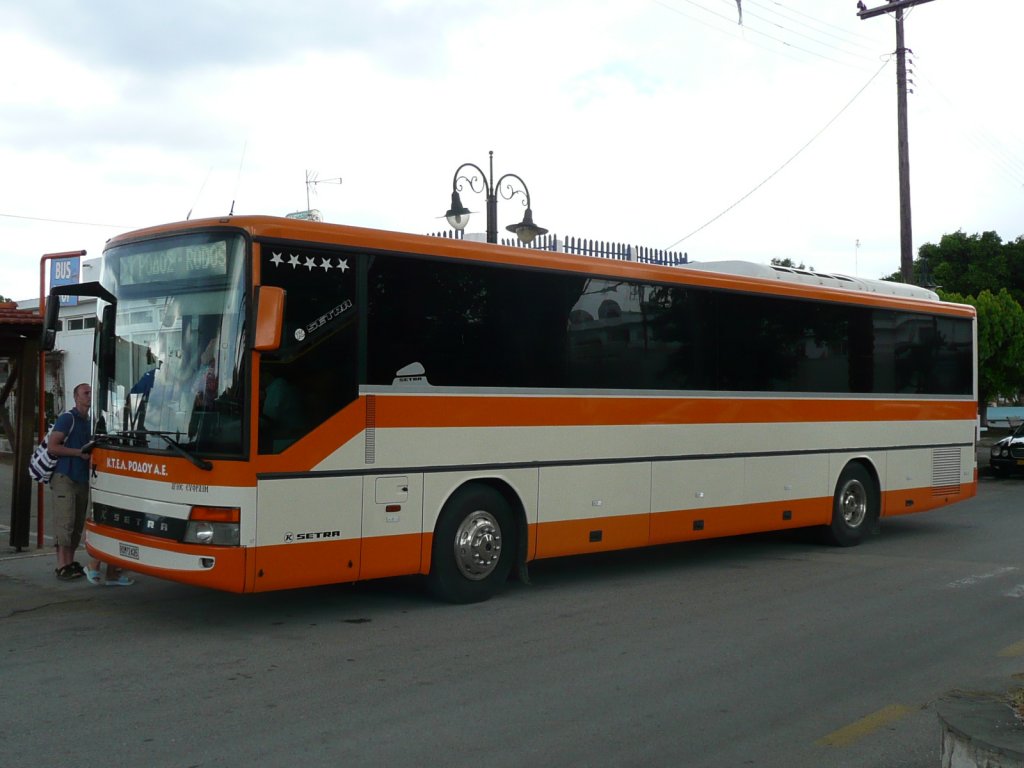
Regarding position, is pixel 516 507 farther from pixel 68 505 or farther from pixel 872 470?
pixel 872 470

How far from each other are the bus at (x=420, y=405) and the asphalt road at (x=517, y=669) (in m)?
0.63

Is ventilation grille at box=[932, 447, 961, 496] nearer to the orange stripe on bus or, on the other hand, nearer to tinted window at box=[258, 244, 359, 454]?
the orange stripe on bus

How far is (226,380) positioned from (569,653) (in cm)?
320

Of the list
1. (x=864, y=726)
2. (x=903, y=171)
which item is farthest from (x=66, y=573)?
(x=903, y=171)

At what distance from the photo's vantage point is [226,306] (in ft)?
26.2

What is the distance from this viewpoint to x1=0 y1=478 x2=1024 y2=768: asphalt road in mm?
5617

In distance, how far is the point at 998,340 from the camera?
3372cm

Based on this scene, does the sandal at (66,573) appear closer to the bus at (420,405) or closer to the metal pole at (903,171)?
the bus at (420,405)

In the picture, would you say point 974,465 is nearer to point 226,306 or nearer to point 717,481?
point 717,481

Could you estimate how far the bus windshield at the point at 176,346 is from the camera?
7.94 m

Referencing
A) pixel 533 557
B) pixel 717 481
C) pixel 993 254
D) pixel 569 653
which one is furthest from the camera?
pixel 993 254

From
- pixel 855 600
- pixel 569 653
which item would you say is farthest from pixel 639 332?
pixel 569 653

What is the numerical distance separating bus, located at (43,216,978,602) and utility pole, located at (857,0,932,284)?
13255 millimetres

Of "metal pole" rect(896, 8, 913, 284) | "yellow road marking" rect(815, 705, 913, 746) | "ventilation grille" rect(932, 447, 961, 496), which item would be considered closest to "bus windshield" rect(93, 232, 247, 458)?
"yellow road marking" rect(815, 705, 913, 746)
